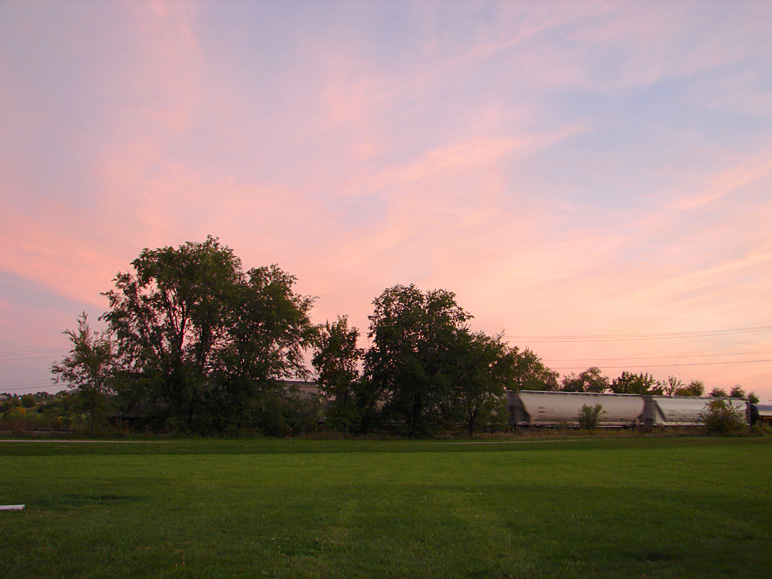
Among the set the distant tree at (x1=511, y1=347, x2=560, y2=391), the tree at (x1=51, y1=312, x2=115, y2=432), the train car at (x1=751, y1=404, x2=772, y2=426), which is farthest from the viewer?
the distant tree at (x1=511, y1=347, x2=560, y2=391)

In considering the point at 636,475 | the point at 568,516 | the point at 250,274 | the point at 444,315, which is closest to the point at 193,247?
the point at 250,274

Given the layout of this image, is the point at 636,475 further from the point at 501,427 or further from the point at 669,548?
the point at 501,427

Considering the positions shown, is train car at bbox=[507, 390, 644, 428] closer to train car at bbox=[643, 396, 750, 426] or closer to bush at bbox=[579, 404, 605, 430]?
bush at bbox=[579, 404, 605, 430]

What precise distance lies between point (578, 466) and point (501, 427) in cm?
3174

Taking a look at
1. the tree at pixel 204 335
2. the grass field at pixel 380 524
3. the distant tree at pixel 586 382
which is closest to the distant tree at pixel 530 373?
the distant tree at pixel 586 382

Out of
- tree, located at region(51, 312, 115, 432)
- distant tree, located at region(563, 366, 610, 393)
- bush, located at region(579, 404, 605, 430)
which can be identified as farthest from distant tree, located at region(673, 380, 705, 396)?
tree, located at region(51, 312, 115, 432)

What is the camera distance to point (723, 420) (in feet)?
166

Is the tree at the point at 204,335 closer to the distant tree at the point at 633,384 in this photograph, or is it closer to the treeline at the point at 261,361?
the treeline at the point at 261,361

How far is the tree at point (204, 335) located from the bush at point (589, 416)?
27.3 m

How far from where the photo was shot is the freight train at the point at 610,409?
52.4 meters

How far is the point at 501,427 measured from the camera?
2021 inches

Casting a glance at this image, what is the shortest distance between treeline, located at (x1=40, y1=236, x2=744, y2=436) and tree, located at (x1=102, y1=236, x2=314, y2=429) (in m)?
0.09

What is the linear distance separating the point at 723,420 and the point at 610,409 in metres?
9.58

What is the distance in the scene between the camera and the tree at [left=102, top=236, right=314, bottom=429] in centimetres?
4469
